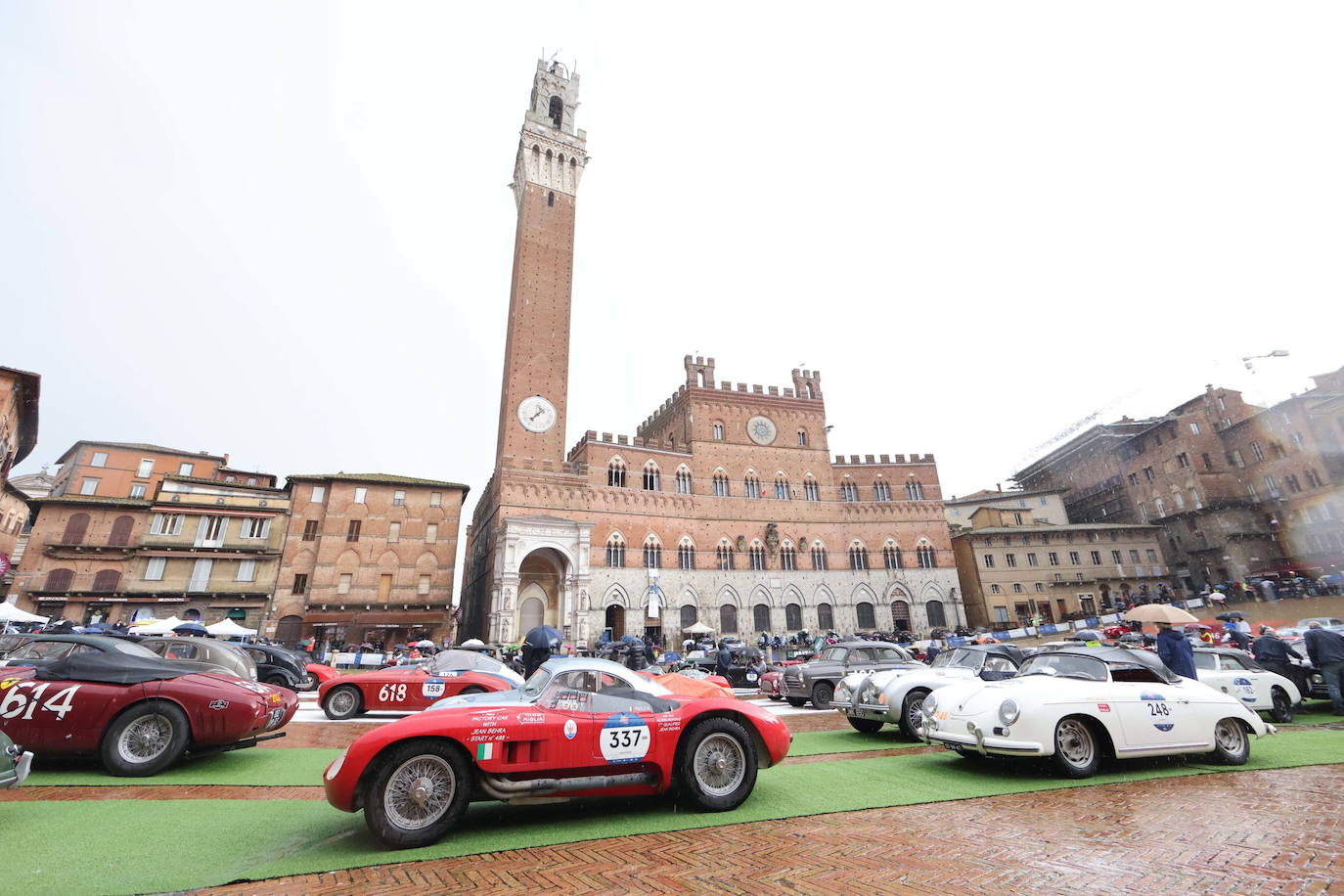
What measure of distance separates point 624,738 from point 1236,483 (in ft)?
170

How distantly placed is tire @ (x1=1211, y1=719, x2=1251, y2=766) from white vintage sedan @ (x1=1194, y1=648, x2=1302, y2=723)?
3577 millimetres

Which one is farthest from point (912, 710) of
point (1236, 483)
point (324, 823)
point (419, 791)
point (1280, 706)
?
point (1236, 483)

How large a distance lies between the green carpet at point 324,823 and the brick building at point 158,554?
2858 centimetres

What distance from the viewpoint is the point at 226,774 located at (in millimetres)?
6438

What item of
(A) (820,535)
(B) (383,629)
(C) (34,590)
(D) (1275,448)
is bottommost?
(B) (383,629)

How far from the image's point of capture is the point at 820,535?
36969 millimetres

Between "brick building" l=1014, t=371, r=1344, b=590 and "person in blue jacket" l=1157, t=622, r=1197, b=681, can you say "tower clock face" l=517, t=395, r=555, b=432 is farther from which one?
"brick building" l=1014, t=371, r=1344, b=590

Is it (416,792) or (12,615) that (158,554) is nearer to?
(12,615)

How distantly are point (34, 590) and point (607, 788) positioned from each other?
3576 centimetres

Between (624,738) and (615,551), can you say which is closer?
(624,738)

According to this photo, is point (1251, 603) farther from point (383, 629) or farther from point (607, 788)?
point (383, 629)

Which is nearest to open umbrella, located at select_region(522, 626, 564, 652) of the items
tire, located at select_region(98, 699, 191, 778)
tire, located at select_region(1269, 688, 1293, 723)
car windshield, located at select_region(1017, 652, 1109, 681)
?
tire, located at select_region(98, 699, 191, 778)

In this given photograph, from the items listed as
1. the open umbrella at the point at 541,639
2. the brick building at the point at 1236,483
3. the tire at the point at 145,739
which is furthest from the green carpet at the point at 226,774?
the brick building at the point at 1236,483

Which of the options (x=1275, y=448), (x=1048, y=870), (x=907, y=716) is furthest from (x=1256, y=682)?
(x=1275, y=448)
